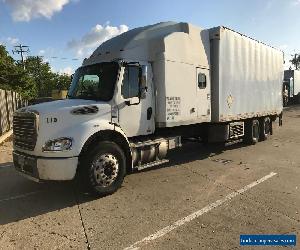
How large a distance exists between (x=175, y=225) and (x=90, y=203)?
78.3 inches

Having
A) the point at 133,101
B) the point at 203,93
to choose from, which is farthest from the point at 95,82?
the point at 203,93

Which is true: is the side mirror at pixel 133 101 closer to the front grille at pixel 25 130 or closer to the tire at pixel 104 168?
the tire at pixel 104 168

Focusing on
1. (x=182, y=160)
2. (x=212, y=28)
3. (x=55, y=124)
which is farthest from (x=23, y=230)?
(x=212, y=28)

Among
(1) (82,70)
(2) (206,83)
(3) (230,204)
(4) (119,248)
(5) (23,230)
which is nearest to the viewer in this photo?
(4) (119,248)

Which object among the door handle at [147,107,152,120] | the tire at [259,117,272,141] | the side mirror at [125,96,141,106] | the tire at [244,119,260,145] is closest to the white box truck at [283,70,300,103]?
the tire at [259,117,272,141]

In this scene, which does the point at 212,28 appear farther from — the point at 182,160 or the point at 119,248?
the point at 119,248

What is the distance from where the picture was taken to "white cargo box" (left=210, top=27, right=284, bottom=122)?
1084cm

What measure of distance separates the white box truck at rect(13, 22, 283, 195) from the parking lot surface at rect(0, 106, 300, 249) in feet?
1.97

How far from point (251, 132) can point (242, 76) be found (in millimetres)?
2335

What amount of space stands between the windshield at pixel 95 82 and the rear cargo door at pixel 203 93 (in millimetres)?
3013

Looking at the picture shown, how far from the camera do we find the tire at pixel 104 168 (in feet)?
22.9

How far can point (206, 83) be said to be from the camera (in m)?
10.5

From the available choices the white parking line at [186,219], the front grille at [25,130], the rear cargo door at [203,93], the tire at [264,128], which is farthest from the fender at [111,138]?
the tire at [264,128]

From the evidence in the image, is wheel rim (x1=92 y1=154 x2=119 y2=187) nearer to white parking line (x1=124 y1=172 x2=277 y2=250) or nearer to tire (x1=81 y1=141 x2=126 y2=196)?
tire (x1=81 y1=141 x2=126 y2=196)
